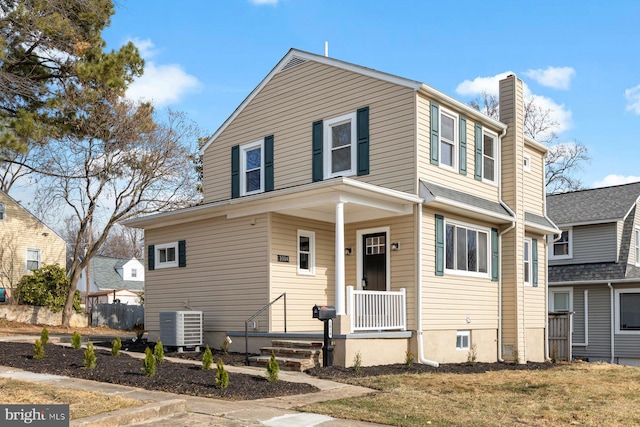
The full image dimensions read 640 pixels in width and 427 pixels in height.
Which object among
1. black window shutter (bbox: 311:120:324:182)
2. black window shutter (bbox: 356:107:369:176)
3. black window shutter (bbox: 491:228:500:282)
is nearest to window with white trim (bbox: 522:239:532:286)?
black window shutter (bbox: 491:228:500:282)

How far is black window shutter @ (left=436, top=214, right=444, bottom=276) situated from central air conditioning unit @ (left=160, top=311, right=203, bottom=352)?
5.43m

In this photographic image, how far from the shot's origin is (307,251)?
1497 cm

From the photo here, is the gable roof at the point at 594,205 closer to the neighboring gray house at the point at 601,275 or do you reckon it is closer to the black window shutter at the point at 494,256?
the neighboring gray house at the point at 601,275

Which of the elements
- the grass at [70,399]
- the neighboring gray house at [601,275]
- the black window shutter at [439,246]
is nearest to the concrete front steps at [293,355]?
the black window shutter at [439,246]

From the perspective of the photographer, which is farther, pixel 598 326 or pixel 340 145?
pixel 598 326

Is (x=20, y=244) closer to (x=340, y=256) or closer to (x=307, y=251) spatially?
(x=307, y=251)

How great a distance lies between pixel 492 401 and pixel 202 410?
4.10 metres

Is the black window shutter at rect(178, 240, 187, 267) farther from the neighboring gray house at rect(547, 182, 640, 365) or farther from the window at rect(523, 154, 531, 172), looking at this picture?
the neighboring gray house at rect(547, 182, 640, 365)

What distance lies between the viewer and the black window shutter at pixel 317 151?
15.7m

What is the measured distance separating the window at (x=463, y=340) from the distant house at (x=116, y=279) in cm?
3539

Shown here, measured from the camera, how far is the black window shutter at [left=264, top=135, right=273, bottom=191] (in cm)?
1686

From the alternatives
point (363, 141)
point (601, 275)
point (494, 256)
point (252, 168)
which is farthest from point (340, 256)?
point (601, 275)

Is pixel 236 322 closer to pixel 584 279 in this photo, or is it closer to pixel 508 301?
pixel 508 301

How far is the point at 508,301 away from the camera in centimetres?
1647
